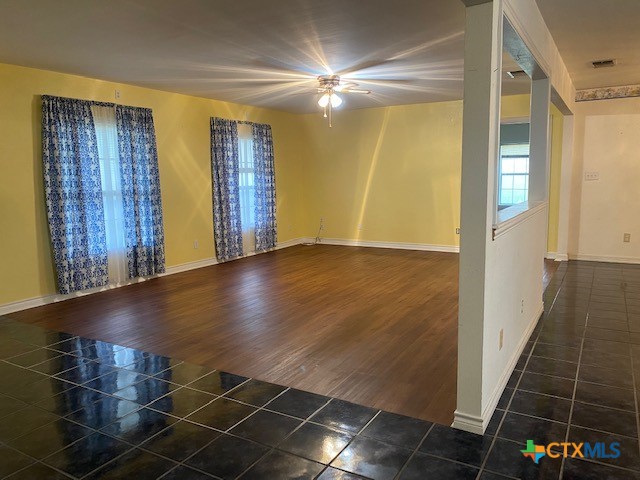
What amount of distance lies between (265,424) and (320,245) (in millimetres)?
6204

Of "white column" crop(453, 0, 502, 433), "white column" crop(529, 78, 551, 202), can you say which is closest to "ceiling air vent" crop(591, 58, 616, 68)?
"white column" crop(529, 78, 551, 202)

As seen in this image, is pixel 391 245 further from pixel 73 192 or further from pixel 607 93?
pixel 73 192

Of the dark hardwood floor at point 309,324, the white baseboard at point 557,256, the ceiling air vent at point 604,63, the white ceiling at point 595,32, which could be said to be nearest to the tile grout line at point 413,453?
the dark hardwood floor at point 309,324

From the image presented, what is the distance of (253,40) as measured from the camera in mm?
3770

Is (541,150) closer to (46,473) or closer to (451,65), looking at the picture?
(451,65)

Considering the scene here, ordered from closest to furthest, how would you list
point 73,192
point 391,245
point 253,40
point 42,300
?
point 253,40, point 42,300, point 73,192, point 391,245

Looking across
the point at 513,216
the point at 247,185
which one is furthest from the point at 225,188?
the point at 513,216

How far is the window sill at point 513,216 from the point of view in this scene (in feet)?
8.09

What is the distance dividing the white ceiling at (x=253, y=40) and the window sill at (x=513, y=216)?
139cm

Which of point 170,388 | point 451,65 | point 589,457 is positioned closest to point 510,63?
point 451,65

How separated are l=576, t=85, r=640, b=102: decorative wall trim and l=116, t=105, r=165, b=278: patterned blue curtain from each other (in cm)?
587

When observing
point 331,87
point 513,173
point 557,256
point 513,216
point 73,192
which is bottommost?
point 557,256

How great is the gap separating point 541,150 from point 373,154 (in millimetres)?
4114

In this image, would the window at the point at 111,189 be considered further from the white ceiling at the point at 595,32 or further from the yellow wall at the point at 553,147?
the yellow wall at the point at 553,147
